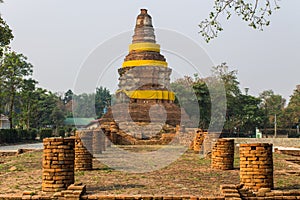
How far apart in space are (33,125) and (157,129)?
23559 mm

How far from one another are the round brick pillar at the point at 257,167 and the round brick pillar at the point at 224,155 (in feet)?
11.1

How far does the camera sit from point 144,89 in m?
33.5

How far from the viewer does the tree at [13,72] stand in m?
29.9

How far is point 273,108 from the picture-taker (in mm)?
49375

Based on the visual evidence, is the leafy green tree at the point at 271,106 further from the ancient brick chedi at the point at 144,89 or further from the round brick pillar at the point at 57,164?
the round brick pillar at the point at 57,164

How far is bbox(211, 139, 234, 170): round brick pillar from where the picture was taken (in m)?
10.5

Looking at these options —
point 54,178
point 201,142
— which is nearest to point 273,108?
point 201,142

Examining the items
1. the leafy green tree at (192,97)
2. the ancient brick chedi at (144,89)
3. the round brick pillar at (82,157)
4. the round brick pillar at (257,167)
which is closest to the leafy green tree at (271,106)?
the leafy green tree at (192,97)

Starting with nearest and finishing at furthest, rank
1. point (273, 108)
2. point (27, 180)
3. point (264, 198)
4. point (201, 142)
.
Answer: point (264, 198) → point (27, 180) → point (201, 142) → point (273, 108)

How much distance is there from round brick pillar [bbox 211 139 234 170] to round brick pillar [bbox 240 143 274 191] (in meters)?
3.39

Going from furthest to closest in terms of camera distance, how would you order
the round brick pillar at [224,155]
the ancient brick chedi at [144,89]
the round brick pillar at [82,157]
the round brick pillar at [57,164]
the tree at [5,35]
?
1. the ancient brick chedi at [144,89]
2. the tree at [5,35]
3. the round brick pillar at [224,155]
4. the round brick pillar at [82,157]
5. the round brick pillar at [57,164]

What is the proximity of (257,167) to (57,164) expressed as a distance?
3461 mm

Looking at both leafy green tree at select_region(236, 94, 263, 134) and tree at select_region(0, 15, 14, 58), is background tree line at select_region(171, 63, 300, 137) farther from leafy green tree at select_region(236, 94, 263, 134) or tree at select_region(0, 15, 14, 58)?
tree at select_region(0, 15, 14, 58)

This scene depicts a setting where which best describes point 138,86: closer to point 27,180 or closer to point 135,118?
point 135,118
